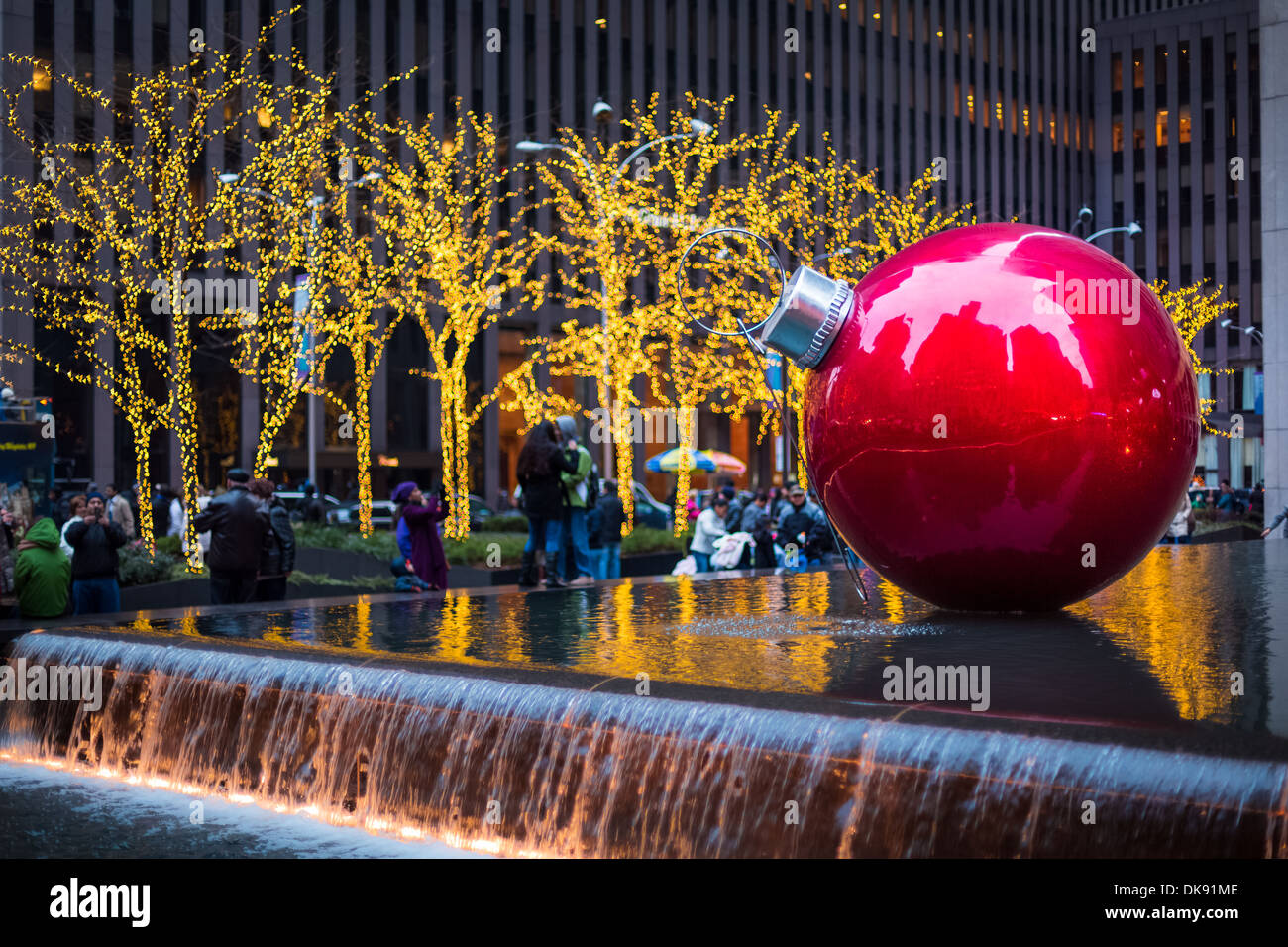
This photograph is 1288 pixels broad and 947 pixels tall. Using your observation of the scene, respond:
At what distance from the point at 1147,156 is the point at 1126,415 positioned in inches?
3077

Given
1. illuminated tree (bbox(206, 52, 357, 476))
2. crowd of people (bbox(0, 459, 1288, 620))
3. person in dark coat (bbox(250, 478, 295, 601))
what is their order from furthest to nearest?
illuminated tree (bbox(206, 52, 357, 476)) < person in dark coat (bbox(250, 478, 295, 601)) < crowd of people (bbox(0, 459, 1288, 620))

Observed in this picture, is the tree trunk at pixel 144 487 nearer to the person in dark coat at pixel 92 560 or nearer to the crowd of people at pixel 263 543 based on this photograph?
the crowd of people at pixel 263 543

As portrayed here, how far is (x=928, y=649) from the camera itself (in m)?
7.25

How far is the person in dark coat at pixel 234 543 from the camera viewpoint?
13352 mm

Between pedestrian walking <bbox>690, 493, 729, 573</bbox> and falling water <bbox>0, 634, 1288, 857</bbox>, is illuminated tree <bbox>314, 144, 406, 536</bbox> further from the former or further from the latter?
falling water <bbox>0, 634, 1288, 857</bbox>

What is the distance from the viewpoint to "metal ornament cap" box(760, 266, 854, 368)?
8.00m

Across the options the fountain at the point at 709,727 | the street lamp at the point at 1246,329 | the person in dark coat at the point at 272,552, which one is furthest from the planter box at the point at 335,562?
the street lamp at the point at 1246,329

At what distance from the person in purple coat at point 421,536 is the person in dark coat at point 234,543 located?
1.55 metres

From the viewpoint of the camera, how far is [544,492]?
13656 millimetres

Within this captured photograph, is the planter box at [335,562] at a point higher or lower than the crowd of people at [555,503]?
lower

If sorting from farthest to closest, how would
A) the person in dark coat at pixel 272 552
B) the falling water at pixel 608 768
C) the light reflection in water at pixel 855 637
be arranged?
the person in dark coat at pixel 272 552
the light reflection in water at pixel 855 637
the falling water at pixel 608 768

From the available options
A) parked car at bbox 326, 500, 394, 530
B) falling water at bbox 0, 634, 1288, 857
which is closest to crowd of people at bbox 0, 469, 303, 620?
falling water at bbox 0, 634, 1288, 857

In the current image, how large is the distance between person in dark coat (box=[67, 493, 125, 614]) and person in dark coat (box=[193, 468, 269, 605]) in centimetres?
83

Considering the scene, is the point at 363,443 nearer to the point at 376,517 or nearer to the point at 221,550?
the point at 376,517
